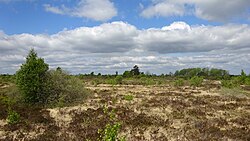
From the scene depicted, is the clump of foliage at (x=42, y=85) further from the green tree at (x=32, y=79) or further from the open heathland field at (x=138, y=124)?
the open heathland field at (x=138, y=124)

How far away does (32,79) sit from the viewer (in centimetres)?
2297

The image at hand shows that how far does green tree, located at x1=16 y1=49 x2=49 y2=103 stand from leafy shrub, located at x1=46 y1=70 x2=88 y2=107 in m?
0.67

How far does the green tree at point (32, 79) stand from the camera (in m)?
22.9

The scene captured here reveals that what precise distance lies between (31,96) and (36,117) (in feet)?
20.2

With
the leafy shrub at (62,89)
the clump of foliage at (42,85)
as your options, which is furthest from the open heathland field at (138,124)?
the clump of foliage at (42,85)

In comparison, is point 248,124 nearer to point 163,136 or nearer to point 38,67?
point 163,136

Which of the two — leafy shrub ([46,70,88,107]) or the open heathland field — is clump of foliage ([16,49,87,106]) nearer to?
leafy shrub ([46,70,88,107])

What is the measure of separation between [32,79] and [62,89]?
280 centimetres

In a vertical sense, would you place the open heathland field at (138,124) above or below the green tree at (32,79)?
below

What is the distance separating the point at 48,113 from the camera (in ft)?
63.9

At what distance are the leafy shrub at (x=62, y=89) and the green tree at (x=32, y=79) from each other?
2.19ft

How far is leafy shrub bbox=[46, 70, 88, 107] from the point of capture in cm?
2356

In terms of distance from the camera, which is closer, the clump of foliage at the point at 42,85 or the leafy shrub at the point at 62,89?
the clump of foliage at the point at 42,85

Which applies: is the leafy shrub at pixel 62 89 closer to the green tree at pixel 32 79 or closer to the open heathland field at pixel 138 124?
the green tree at pixel 32 79
